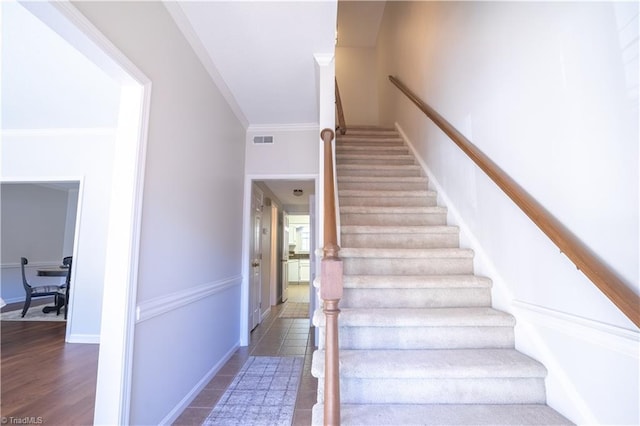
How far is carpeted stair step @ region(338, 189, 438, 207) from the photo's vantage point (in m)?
2.84

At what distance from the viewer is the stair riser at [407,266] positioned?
2.11 metres

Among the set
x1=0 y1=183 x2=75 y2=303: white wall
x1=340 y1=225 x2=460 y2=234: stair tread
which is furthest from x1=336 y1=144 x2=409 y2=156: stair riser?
x1=0 y1=183 x2=75 y2=303: white wall

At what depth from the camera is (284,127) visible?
3992mm

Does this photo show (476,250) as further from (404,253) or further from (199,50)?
(199,50)

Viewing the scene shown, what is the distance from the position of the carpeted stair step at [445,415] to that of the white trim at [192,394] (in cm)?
139

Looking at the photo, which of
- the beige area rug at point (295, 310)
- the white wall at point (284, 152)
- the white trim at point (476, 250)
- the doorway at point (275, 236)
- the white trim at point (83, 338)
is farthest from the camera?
the beige area rug at point (295, 310)

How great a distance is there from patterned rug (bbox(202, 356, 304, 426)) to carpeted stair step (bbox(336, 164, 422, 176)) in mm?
2180

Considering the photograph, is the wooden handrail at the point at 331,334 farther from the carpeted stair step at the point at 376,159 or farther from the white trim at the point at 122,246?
the carpeted stair step at the point at 376,159

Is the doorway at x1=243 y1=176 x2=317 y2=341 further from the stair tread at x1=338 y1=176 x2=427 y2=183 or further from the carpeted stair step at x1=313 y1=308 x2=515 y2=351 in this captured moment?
the carpeted stair step at x1=313 y1=308 x2=515 y2=351

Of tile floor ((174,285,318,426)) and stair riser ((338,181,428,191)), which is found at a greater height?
stair riser ((338,181,428,191))

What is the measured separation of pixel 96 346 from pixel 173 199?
2871 millimetres

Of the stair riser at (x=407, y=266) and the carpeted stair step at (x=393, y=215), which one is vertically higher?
the carpeted stair step at (x=393, y=215)

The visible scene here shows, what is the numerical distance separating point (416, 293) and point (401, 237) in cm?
58

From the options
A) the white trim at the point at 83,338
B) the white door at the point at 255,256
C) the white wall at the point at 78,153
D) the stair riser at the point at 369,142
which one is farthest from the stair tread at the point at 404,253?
the white trim at the point at 83,338
